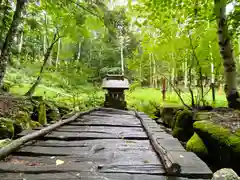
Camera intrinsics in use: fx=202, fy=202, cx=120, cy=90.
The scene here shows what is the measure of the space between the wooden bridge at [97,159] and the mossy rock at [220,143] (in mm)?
1435

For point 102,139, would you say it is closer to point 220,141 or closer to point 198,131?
point 220,141

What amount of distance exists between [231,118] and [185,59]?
3987 mm

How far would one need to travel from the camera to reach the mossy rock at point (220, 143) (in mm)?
3598

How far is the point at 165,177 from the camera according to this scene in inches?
71.2

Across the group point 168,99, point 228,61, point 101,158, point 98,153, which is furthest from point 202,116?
point 168,99

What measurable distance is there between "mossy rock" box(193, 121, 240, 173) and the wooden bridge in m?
1.43

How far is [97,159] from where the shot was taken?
7.50 ft

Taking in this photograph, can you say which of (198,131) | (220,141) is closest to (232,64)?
(198,131)

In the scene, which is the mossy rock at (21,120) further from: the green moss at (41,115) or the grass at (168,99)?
the grass at (168,99)

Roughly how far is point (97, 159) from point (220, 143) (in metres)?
2.76

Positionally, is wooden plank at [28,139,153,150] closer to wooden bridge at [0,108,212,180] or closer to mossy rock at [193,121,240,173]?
wooden bridge at [0,108,212,180]

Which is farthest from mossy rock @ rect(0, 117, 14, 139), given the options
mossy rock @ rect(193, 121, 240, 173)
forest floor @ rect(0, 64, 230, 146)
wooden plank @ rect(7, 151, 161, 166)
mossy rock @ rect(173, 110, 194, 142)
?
mossy rock @ rect(173, 110, 194, 142)

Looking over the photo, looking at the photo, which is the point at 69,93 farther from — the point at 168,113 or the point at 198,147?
the point at 198,147

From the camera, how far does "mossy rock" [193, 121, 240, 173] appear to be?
11.8 ft
